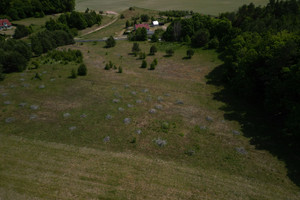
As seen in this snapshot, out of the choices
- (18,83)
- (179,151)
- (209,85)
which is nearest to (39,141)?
(179,151)

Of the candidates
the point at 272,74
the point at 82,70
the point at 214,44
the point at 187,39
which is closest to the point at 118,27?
the point at 187,39

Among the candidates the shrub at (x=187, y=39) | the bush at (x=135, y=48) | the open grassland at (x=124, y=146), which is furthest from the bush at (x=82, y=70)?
the shrub at (x=187, y=39)

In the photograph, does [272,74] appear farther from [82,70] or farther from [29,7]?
[29,7]

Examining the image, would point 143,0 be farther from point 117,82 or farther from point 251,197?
point 251,197

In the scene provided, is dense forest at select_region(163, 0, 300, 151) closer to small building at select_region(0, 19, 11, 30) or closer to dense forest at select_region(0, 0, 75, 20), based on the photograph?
small building at select_region(0, 19, 11, 30)

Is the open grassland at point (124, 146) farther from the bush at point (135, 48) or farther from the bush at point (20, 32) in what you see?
the bush at point (20, 32)

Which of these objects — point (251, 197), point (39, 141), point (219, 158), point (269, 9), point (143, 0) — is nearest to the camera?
point (251, 197)
